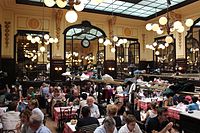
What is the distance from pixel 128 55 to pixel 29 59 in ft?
Result: 26.6

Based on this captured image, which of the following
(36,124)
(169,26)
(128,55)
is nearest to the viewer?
(36,124)

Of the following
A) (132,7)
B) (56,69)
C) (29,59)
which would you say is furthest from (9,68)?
→ (132,7)

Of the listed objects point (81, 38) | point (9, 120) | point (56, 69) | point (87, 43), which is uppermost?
point (81, 38)

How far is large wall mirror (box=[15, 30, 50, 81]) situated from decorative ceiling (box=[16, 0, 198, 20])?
2456mm

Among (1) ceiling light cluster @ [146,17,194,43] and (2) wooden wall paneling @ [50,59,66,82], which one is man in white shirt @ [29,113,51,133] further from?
(2) wooden wall paneling @ [50,59,66,82]

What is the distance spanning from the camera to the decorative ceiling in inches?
551

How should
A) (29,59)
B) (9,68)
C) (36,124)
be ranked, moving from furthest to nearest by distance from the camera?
(29,59)
(9,68)
(36,124)

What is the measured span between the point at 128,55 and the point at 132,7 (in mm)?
4724

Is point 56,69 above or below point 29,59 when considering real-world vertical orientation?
below

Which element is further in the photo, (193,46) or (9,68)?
(193,46)

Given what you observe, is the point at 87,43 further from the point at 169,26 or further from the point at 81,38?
the point at 169,26

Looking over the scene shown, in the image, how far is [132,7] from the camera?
15188mm

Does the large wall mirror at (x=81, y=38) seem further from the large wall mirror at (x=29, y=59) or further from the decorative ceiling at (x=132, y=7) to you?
the large wall mirror at (x=29, y=59)

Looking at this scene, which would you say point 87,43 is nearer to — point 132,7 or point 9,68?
point 132,7
